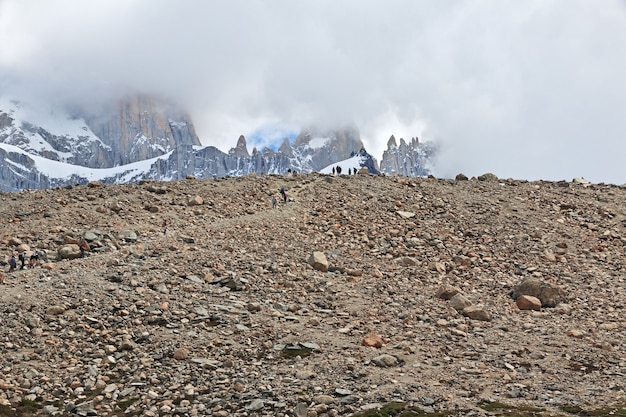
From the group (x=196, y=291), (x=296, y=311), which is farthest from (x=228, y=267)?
(x=296, y=311)

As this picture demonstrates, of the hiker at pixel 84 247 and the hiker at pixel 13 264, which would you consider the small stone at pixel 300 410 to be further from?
the hiker at pixel 84 247

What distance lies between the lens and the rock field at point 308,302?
22062 mm

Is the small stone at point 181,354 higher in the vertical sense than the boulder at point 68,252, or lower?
lower

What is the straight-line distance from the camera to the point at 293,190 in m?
56.2

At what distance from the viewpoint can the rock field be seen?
2206cm

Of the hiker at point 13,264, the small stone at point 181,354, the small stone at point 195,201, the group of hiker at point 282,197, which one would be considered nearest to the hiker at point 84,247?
the hiker at point 13,264

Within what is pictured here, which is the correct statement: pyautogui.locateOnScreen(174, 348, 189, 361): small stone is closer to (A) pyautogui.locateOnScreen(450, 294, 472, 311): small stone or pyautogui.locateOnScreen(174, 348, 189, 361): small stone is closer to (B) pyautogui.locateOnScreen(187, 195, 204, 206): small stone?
(A) pyautogui.locateOnScreen(450, 294, 472, 311): small stone

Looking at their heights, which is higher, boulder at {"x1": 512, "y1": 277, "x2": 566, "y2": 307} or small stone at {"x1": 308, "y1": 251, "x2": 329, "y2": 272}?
small stone at {"x1": 308, "y1": 251, "x2": 329, "y2": 272}

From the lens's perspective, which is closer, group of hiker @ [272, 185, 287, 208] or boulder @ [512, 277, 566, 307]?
boulder @ [512, 277, 566, 307]

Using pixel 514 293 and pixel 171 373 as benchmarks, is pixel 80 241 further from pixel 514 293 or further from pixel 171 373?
pixel 514 293

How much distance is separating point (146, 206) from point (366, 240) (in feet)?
60.8

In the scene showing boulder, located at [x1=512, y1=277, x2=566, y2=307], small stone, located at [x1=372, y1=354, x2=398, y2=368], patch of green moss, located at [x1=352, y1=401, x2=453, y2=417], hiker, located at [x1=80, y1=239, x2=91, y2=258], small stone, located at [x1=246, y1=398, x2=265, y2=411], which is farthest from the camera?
hiker, located at [x1=80, y1=239, x2=91, y2=258]

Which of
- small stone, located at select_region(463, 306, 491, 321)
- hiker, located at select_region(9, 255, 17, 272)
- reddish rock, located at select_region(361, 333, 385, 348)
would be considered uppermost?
hiker, located at select_region(9, 255, 17, 272)

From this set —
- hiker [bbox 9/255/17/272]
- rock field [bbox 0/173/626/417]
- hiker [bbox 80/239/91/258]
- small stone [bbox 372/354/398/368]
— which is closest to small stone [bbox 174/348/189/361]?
rock field [bbox 0/173/626/417]
